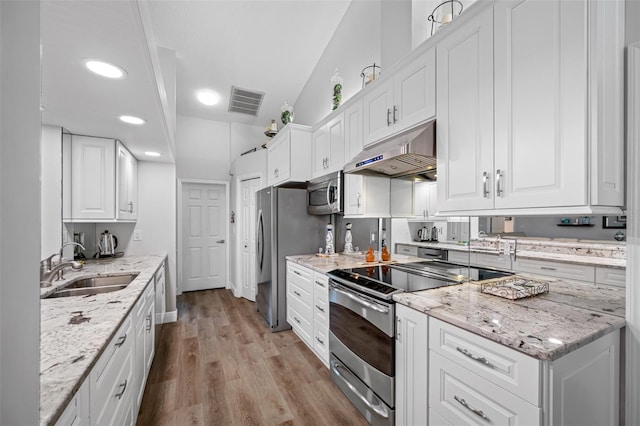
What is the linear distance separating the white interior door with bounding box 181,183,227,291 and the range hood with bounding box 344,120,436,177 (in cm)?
369

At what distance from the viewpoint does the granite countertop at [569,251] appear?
135 cm

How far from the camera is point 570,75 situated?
1.16 metres

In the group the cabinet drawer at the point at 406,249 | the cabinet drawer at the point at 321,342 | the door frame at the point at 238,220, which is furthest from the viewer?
the door frame at the point at 238,220

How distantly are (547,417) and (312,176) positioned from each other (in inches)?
115

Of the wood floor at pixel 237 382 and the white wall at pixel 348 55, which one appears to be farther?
the white wall at pixel 348 55

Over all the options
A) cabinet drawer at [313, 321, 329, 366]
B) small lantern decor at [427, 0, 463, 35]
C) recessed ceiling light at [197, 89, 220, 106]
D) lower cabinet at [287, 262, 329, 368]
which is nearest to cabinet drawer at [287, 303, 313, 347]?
lower cabinet at [287, 262, 329, 368]

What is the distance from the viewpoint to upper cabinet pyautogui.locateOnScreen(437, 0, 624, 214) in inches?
44.1

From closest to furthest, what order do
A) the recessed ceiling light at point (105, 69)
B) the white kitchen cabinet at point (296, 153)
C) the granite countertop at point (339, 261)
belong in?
the recessed ceiling light at point (105, 69)
the granite countertop at point (339, 261)
the white kitchen cabinet at point (296, 153)

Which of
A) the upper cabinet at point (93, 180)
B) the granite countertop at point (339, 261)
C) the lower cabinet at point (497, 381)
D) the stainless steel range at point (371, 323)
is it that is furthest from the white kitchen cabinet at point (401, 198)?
the upper cabinet at point (93, 180)

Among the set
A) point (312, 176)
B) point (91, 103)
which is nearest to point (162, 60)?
point (91, 103)

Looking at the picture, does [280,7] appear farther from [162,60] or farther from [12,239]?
[12,239]

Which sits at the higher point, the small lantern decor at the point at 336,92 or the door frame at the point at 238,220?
the small lantern decor at the point at 336,92

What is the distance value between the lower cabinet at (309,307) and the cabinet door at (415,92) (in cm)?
144

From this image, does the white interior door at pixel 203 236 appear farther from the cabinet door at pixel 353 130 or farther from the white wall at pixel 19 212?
the white wall at pixel 19 212
